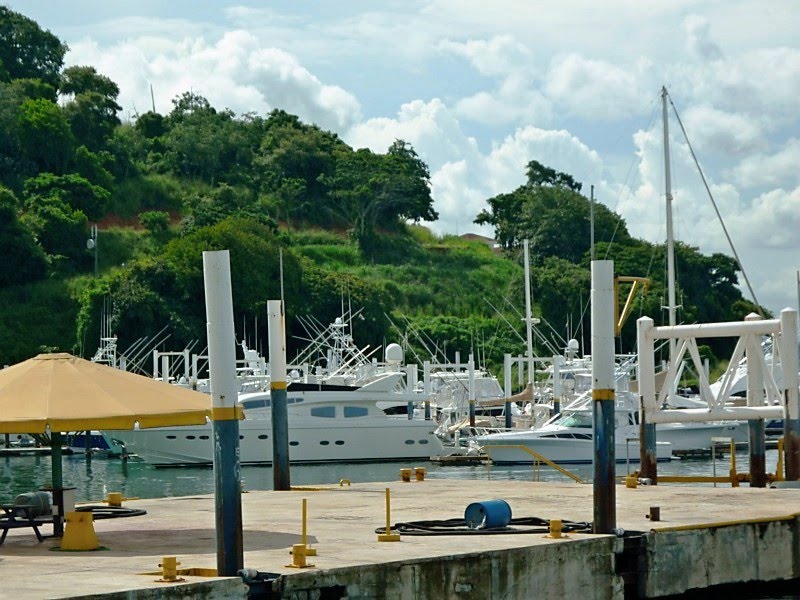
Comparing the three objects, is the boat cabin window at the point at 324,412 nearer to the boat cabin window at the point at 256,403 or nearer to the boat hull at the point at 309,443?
the boat hull at the point at 309,443

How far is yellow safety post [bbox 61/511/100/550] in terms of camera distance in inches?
749

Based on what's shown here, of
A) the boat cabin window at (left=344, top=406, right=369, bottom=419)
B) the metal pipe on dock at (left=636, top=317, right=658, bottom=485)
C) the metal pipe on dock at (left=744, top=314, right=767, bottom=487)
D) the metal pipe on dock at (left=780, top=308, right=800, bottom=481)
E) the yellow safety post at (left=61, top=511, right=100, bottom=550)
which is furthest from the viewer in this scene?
the boat cabin window at (left=344, top=406, right=369, bottom=419)

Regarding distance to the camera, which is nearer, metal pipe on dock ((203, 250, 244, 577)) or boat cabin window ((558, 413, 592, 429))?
metal pipe on dock ((203, 250, 244, 577))

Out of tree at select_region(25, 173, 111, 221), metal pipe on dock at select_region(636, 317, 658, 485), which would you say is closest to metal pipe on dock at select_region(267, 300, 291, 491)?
metal pipe on dock at select_region(636, 317, 658, 485)

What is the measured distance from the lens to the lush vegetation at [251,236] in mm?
94938

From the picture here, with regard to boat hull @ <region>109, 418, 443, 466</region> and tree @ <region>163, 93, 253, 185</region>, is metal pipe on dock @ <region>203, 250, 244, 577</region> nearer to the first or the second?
boat hull @ <region>109, 418, 443, 466</region>

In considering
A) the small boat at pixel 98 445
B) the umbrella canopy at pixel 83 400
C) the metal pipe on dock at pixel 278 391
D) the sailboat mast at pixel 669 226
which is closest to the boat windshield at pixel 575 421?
the sailboat mast at pixel 669 226

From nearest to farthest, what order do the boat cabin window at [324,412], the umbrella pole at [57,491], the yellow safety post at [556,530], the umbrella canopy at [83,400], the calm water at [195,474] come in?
the umbrella canopy at [83,400], the yellow safety post at [556,530], the umbrella pole at [57,491], the calm water at [195,474], the boat cabin window at [324,412]

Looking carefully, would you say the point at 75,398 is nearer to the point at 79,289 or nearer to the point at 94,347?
the point at 94,347

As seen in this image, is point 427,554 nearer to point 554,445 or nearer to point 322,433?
point 554,445

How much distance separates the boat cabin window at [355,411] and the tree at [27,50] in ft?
281

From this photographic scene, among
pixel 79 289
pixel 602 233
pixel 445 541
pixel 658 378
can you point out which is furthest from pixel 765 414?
pixel 602 233

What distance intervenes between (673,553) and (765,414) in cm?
1021

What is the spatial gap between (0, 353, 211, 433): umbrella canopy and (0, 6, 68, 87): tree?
125m
